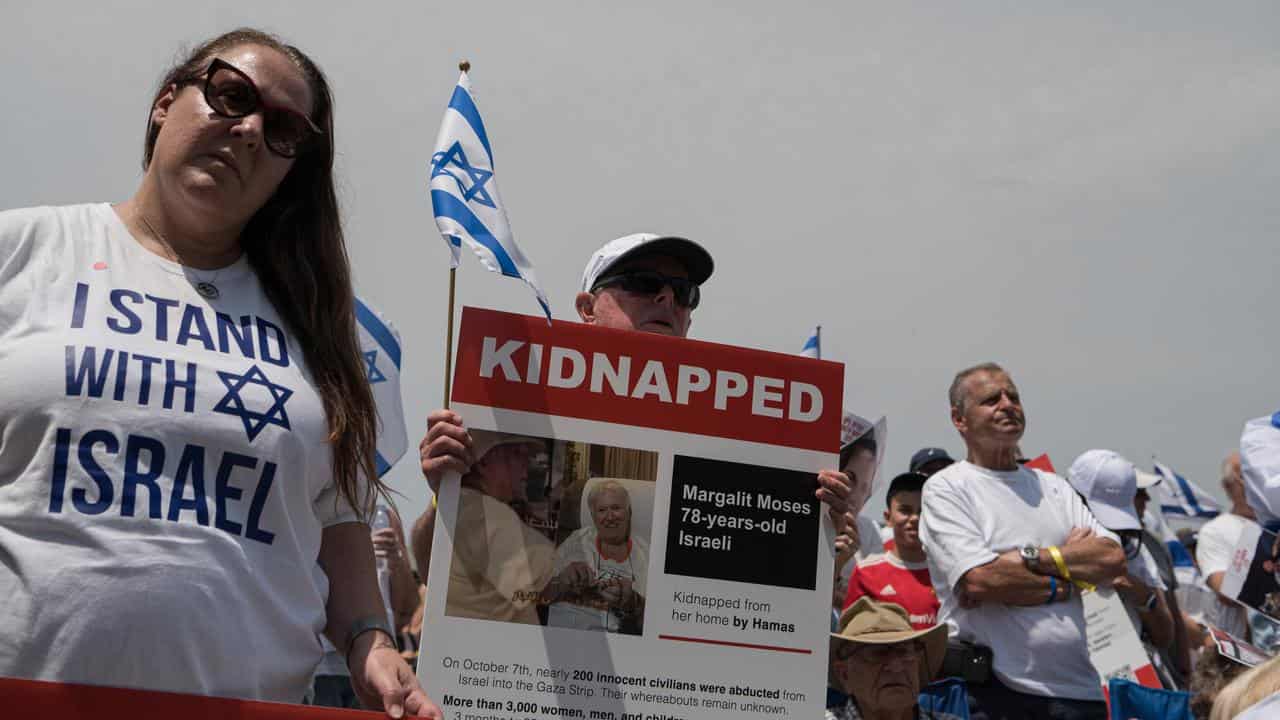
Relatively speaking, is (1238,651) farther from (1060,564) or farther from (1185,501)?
(1185,501)

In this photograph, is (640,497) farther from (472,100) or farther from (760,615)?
(472,100)

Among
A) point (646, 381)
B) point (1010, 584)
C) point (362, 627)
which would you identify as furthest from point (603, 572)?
point (1010, 584)

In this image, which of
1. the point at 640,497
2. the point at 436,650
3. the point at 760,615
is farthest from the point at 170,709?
the point at 760,615

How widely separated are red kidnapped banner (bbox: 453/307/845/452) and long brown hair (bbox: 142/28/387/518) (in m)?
0.56

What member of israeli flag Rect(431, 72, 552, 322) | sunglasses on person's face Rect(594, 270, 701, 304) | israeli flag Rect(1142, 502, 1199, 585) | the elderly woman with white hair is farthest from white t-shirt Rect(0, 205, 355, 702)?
israeli flag Rect(1142, 502, 1199, 585)

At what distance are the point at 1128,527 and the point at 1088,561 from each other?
2.01 meters

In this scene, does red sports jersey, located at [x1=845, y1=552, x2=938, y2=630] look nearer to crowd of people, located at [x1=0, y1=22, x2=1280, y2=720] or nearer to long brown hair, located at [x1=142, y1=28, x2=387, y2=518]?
crowd of people, located at [x1=0, y1=22, x2=1280, y2=720]

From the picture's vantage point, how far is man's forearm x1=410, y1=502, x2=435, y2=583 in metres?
3.68

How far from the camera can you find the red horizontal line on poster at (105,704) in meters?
2.06

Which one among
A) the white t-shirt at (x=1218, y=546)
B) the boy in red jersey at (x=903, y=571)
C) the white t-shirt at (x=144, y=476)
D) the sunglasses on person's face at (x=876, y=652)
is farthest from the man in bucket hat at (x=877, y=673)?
the white t-shirt at (x=1218, y=546)

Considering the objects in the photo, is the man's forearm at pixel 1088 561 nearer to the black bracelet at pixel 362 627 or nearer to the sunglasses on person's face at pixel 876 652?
the sunglasses on person's face at pixel 876 652

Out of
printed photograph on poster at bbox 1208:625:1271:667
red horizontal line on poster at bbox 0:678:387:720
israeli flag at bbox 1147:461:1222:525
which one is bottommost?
red horizontal line on poster at bbox 0:678:387:720

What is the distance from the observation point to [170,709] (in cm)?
214

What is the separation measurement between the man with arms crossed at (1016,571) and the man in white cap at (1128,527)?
1.12 metres
